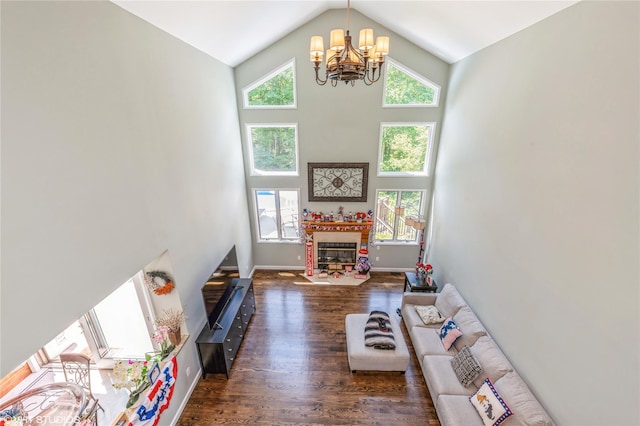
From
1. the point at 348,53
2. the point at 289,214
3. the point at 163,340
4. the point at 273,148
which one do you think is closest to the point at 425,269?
the point at 289,214

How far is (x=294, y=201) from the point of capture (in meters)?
7.15

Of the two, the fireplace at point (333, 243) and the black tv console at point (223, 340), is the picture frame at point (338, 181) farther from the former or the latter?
the black tv console at point (223, 340)

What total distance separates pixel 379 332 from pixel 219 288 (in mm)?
2741

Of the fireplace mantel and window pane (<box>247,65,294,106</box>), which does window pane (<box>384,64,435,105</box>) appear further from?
the fireplace mantel

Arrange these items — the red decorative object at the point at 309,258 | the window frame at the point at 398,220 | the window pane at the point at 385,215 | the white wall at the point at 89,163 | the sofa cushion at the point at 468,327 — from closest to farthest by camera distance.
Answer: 1. the white wall at the point at 89,163
2. the sofa cushion at the point at 468,327
3. the window frame at the point at 398,220
4. the window pane at the point at 385,215
5. the red decorative object at the point at 309,258

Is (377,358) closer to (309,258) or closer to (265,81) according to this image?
(309,258)

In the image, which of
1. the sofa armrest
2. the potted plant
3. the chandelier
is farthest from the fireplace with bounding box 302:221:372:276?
the chandelier

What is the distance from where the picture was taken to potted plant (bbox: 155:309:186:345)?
3.74 meters

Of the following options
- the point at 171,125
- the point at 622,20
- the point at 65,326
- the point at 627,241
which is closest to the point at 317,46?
the point at 171,125

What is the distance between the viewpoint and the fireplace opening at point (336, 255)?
7258 millimetres

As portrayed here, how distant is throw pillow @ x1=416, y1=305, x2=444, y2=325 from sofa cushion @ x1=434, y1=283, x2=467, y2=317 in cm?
10

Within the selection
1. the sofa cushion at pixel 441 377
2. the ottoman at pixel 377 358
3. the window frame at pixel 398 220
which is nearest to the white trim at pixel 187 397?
the ottoman at pixel 377 358

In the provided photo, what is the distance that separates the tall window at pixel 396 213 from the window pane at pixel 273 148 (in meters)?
2.34

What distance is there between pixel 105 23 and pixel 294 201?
16.3 ft
